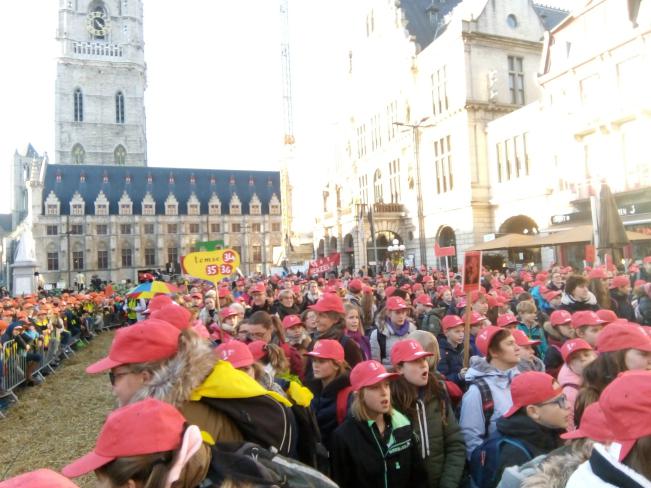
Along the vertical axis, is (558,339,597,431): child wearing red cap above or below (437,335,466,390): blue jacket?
above

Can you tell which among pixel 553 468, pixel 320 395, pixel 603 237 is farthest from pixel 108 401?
pixel 603 237

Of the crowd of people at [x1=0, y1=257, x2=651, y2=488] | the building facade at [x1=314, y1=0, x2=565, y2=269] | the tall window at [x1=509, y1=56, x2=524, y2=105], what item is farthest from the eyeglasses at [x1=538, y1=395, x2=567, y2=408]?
the tall window at [x1=509, y1=56, x2=524, y2=105]

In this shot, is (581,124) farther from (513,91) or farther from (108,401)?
(108,401)

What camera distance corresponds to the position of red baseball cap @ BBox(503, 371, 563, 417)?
10.1 ft

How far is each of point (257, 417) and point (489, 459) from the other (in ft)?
5.58

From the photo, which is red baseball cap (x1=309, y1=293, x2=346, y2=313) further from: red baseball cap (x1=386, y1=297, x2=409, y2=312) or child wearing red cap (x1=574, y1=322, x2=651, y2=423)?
child wearing red cap (x1=574, y1=322, x2=651, y2=423)

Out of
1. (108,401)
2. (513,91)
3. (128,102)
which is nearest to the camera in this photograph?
(108,401)

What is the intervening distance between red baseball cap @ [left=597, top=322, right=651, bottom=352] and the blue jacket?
1529 millimetres

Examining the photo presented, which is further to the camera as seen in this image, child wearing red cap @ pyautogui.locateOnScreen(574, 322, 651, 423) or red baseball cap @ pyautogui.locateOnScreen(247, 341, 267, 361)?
red baseball cap @ pyautogui.locateOnScreen(247, 341, 267, 361)

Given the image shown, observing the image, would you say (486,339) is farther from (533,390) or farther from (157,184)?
(157,184)

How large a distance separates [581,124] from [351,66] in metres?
24.2

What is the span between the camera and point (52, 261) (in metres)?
73.6

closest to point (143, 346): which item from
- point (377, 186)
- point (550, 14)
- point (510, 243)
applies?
point (510, 243)

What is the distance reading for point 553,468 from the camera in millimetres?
2256
